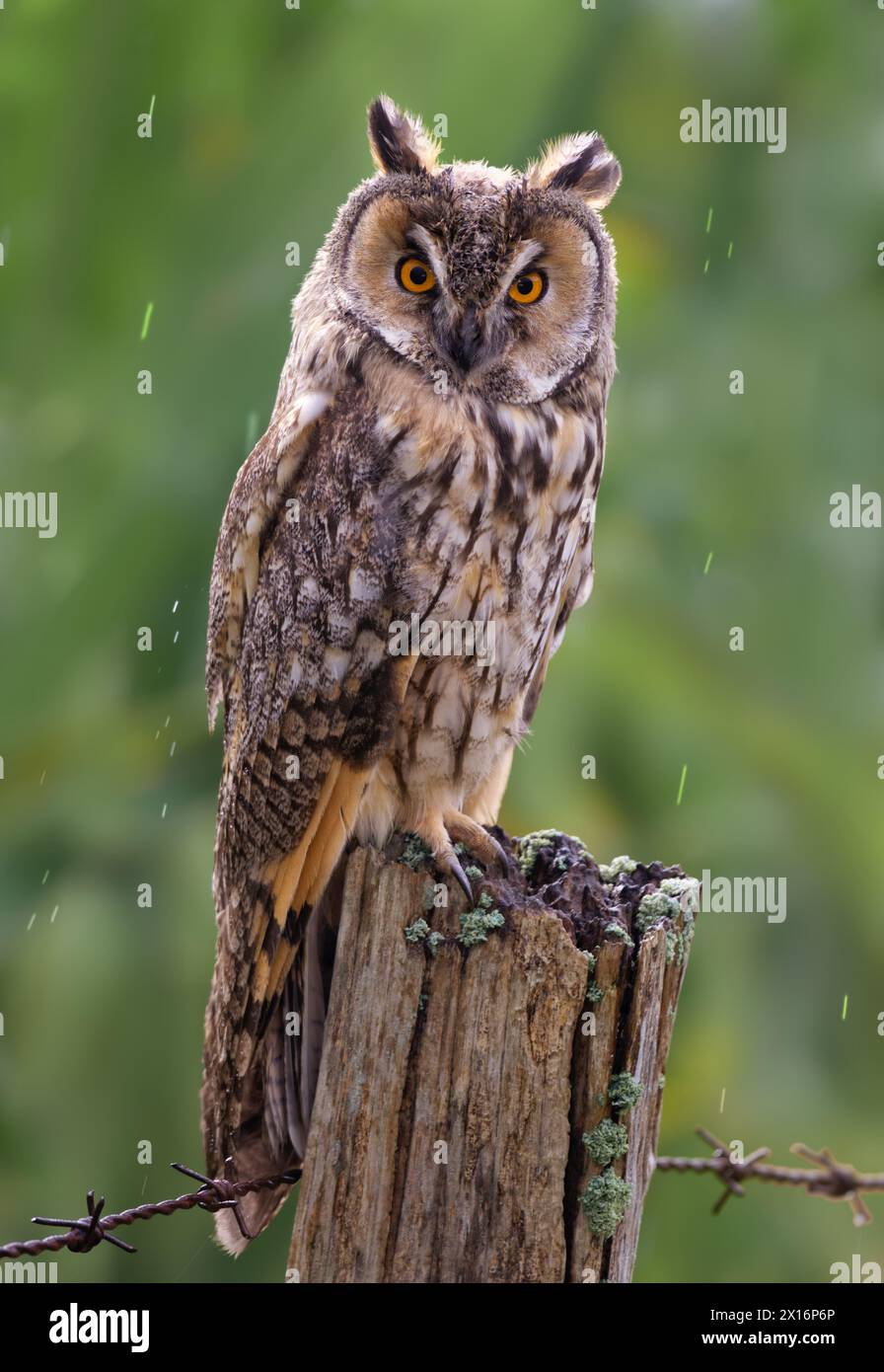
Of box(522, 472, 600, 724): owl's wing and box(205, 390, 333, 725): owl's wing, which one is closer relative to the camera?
box(205, 390, 333, 725): owl's wing

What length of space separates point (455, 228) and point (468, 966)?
113cm

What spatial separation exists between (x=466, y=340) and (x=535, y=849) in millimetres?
827

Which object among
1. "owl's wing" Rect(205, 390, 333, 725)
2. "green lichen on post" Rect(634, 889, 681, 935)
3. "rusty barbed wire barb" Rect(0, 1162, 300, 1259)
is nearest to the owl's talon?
"green lichen on post" Rect(634, 889, 681, 935)

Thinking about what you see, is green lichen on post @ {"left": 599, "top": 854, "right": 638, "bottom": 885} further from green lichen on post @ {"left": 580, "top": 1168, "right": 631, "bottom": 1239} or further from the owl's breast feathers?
green lichen on post @ {"left": 580, "top": 1168, "right": 631, "bottom": 1239}

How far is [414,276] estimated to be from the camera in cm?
198

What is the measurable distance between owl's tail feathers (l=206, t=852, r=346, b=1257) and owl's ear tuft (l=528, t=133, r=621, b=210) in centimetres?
121

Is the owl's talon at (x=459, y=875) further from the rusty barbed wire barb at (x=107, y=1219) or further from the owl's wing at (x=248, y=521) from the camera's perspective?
the owl's wing at (x=248, y=521)

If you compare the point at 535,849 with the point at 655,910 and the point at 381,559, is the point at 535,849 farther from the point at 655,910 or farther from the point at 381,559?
the point at 381,559

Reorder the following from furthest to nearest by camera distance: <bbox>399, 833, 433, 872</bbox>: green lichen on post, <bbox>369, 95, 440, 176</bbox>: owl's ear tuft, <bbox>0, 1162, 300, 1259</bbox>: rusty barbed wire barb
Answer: <bbox>369, 95, 440, 176</bbox>: owl's ear tuft
<bbox>399, 833, 433, 872</bbox>: green lichen on post
<bbox>0, 1162, 300, 1259</bbox>: rusty barbed wire barb

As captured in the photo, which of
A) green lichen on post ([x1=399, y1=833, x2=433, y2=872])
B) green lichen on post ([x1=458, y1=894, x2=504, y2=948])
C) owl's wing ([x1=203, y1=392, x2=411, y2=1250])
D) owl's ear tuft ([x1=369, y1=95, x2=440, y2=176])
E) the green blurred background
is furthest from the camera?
the green blurred background

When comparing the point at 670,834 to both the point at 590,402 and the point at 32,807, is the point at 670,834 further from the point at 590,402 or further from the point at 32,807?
the point at 590,402

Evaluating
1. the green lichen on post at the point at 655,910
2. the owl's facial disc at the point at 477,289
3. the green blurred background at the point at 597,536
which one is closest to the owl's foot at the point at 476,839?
the green lichen on post at the point at 655,910

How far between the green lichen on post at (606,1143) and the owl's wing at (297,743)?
0.62m

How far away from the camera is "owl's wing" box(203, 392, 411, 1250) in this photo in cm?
190
